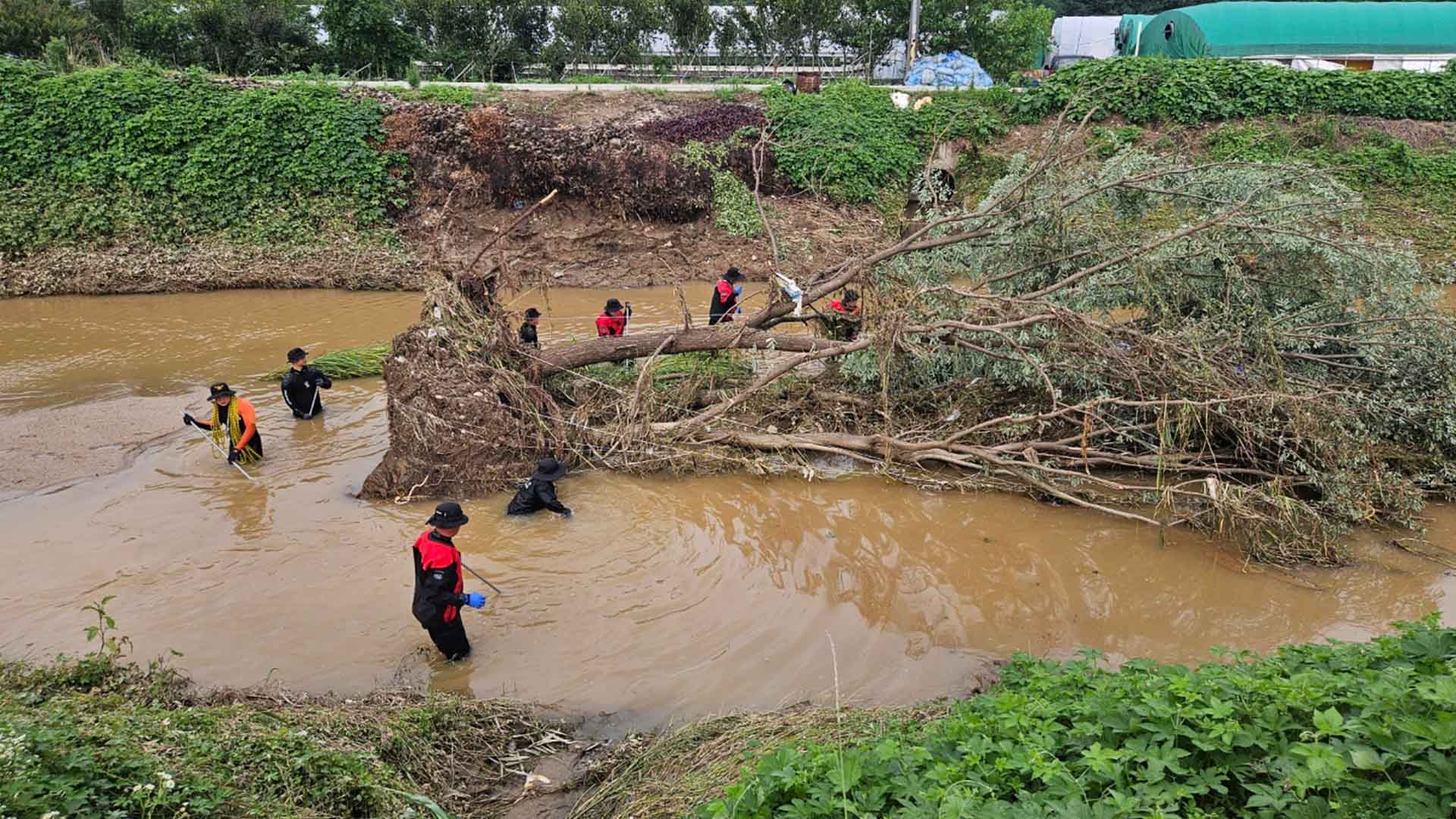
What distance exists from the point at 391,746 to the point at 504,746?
662mm

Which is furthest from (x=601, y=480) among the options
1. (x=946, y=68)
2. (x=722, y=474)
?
(x=946, y=68)

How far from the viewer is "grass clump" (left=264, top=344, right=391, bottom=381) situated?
12.0m

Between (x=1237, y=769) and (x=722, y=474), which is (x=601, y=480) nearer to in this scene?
(x=722, y=474)

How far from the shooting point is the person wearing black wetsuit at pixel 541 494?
7984 millimetres

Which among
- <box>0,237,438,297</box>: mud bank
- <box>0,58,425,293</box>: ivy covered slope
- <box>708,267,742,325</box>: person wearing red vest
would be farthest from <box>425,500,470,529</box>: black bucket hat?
<box>0,58,425,293</box>: ivy covered slope

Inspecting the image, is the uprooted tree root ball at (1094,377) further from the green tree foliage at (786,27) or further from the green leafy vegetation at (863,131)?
the green tree foliage at (786,27)

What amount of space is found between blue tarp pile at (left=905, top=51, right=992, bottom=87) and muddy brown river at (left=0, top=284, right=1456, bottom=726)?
16982 millimetres

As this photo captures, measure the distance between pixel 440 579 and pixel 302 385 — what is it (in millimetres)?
5514

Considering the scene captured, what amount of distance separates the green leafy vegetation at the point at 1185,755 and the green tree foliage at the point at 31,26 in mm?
24108

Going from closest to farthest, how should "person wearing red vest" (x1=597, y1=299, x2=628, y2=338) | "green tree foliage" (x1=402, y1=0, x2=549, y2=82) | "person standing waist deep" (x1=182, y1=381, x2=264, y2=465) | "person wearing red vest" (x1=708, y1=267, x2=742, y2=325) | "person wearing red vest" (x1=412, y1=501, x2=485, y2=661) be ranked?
1. "person wearing red vest" (x1=412, y1=501, x2=485, y2=661)
2. "person standing waist deep" (x1=182, y1=381, x2=264, y2=465)
3. "person wearing red vest" (x1=597, y1=299, x2=628, y2=338)
4. "person wearing red vest" (x1=708, y1=267, x2=742, y2=325)
5. "green tree foliage" (x1=402, y1=0, x2=549, y2=82)

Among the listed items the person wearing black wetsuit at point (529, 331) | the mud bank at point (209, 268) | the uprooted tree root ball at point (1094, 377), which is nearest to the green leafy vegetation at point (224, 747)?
the uprooted tree root ball at point (1094, 377)

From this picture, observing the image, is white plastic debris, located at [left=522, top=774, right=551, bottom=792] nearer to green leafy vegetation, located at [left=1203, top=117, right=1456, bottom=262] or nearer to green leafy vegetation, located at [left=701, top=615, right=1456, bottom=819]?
green leafy vegetation, located at [left=701, top=615, right=1456, bottom=819]

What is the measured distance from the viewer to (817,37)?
A: 82.7 feet

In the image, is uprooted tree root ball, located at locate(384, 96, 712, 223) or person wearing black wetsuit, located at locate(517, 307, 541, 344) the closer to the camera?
person wearing black wetsuit, located at locate(517, 307, 541, 344)
